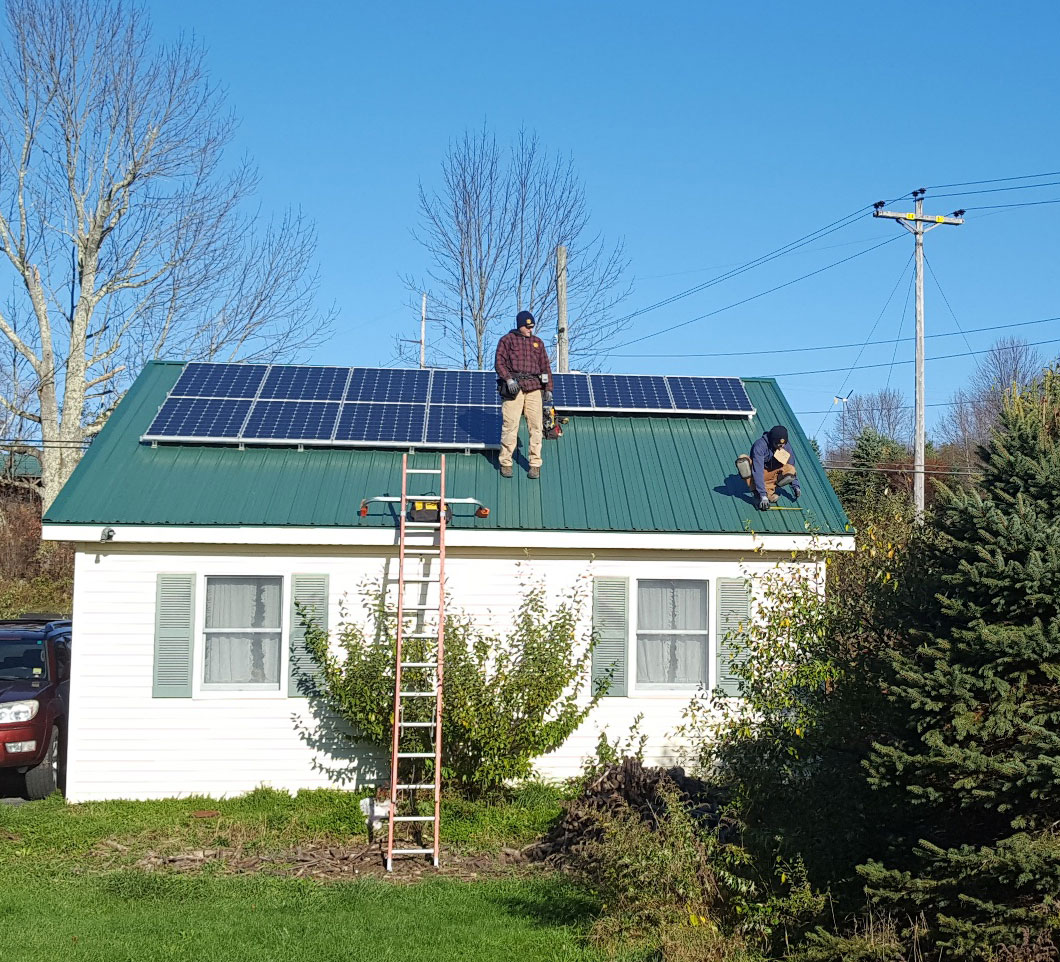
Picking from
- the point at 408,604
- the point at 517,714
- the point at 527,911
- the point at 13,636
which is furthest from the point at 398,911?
the point at 13,636

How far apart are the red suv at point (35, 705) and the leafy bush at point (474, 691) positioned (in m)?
3.06

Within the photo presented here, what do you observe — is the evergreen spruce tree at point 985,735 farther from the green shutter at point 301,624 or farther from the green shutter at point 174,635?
the green shutter at point 174,635

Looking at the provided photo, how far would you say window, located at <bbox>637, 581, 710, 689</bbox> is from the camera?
11.8m

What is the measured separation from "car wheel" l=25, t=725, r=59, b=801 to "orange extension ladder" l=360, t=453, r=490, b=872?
3911mm

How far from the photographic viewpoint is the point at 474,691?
10352 millimetres

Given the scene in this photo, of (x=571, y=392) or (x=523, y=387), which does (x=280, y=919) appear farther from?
(x=571, y=392)

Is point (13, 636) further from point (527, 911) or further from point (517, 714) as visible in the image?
point (527, 911)

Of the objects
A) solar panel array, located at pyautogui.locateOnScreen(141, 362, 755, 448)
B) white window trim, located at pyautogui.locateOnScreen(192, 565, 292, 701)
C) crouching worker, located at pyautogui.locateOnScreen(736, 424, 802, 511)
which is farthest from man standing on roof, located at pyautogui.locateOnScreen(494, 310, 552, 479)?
white window trim, located at pyautogui.locateOnScreen(192, 565, 292, 701)

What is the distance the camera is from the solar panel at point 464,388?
14281 millimetres

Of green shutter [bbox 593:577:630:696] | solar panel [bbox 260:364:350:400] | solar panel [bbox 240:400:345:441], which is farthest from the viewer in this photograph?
solar panel [bbox 260:364:350:400]

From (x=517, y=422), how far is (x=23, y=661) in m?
6.23

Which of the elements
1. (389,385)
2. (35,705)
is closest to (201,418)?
(389,385)

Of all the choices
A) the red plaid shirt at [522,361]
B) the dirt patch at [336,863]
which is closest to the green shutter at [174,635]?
the dirt patch at [336,863]

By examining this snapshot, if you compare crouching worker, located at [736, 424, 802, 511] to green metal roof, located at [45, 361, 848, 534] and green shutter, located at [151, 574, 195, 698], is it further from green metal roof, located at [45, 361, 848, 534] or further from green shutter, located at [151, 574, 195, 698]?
green shutter, located at [151, 574, 195, 698]
